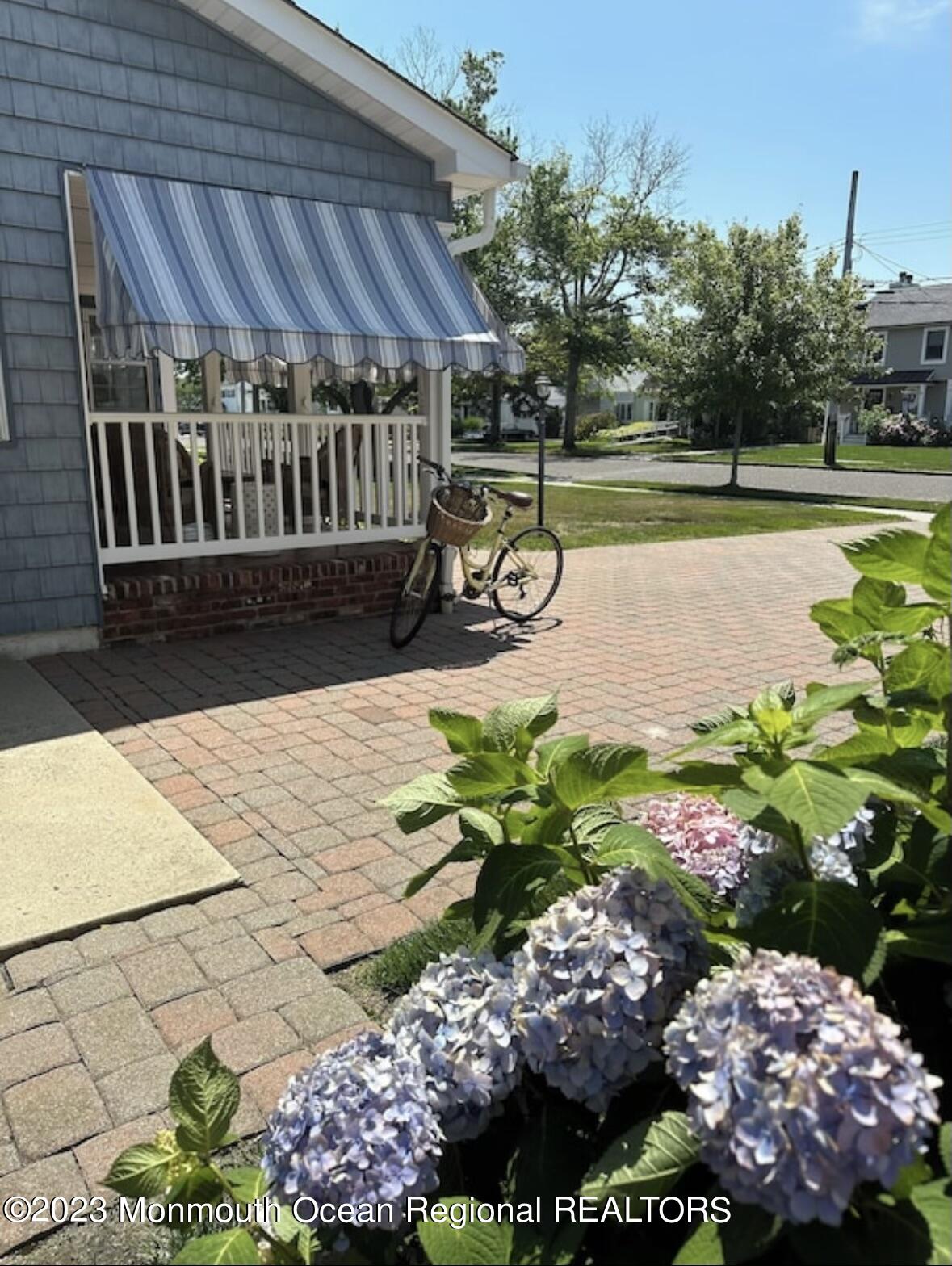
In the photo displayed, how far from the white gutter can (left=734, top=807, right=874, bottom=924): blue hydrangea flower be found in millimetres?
6678

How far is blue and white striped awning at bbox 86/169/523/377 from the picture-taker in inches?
222

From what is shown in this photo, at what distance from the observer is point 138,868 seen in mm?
3369

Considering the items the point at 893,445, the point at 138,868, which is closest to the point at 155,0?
the point at 138,868

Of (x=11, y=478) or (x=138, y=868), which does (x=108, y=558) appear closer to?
(x=11, y=478)

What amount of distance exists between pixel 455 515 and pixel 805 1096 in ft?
18.4

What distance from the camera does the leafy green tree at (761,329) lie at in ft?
67.7

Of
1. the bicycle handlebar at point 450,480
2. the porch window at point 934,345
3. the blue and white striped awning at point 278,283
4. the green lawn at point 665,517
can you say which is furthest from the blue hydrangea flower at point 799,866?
the porch window at point 934,345

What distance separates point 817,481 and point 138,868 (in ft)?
78.9

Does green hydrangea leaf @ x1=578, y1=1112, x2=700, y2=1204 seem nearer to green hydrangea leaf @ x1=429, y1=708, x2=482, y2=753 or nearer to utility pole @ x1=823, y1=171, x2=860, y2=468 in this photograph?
green hydrangea leaf @ x1=429, y1=708, x2=482, y2=753

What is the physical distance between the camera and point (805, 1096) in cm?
105

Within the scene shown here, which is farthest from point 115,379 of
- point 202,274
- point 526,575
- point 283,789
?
point 283,789

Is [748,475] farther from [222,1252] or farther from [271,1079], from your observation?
[222,1252]

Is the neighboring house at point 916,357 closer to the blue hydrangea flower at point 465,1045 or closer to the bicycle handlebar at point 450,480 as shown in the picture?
the bicycle handlebar at point 450,480

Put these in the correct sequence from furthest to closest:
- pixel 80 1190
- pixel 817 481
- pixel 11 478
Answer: pixel 817 481 < pixel 11 478 < pixel 80 1190
